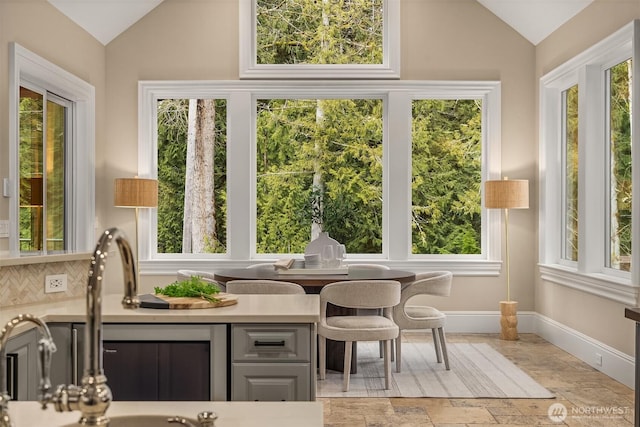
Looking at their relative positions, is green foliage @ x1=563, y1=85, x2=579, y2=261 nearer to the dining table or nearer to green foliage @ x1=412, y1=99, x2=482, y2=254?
green foliage @ x1=412, y1=99, x2=482, y2=254

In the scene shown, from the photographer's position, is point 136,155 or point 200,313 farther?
point 136,155

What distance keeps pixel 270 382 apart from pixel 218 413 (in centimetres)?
123

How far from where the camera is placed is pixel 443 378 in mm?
Result: 4969

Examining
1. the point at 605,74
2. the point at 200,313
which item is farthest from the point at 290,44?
the point at 200,313

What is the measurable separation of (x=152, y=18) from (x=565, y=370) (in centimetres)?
507

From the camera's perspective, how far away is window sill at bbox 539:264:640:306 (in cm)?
478

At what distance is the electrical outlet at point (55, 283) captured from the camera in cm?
307

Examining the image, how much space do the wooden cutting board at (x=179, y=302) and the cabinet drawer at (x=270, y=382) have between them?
30 cm

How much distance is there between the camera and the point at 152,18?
695 cm

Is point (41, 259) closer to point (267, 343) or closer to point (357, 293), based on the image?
point (267, 343)

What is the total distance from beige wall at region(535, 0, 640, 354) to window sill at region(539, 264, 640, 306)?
0.22 feet

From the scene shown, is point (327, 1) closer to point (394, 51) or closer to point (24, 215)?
point (394, 51)
